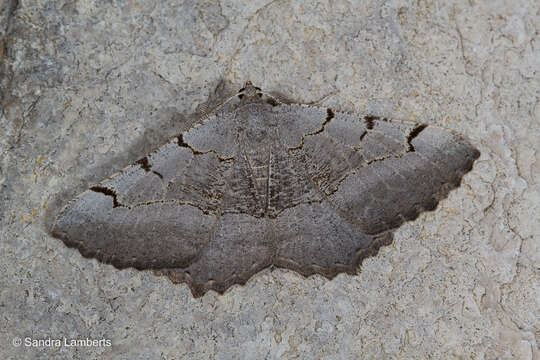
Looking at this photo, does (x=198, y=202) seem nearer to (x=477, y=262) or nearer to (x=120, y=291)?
(x=120, y=291)

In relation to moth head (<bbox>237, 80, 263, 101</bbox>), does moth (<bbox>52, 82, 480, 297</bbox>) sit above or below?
below

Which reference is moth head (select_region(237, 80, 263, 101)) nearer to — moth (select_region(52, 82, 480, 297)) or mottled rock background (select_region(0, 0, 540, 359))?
moth (select_region(52, 82, 480, 297))

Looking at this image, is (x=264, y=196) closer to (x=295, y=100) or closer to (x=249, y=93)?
(x=249, y=93)

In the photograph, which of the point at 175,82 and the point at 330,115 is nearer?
the point at 330,115

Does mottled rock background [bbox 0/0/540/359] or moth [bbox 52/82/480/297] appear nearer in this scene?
moth [bbox 52/82/480/297]

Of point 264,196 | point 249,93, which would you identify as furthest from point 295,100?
point 264,196

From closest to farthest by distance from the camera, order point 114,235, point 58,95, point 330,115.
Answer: point 114,235, point 330,115, point 58,95

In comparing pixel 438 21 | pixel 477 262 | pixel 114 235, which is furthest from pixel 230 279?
pixel 438 21

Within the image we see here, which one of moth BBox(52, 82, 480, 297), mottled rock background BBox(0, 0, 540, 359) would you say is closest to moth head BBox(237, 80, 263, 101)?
moth BBox(52, 82, 480, 297)
